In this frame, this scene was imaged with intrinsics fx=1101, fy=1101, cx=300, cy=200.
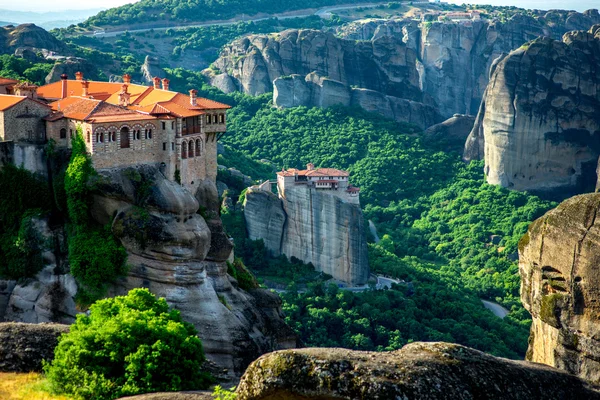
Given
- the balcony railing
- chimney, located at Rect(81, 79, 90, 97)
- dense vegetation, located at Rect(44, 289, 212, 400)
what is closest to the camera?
dense vegetation, located at Rect(44, 289, 212, 400)

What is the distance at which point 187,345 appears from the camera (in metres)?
29.9

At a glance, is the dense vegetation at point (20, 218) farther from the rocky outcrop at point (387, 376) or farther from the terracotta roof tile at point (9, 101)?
the rocky outcrop at point (387, 376)

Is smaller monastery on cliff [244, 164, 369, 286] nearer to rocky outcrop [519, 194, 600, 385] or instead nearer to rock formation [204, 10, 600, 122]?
rock formation [204, 10, 600, 122]

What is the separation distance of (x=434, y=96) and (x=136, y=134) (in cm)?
10527

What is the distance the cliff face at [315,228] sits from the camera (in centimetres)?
7581

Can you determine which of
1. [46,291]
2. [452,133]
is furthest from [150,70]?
[46,291]

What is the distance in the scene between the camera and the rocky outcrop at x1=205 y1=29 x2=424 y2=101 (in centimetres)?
12331

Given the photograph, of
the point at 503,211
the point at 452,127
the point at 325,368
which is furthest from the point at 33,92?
the point at 452,127

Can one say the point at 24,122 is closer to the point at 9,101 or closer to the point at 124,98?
the point at 9,101

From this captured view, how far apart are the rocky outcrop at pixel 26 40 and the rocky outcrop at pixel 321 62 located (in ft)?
89.6

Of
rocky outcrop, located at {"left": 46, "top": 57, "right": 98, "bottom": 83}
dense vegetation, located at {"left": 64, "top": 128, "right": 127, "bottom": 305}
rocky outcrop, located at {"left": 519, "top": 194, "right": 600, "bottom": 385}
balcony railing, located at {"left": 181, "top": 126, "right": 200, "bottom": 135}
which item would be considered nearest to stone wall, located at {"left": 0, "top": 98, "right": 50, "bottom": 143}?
dense vegetation, located at {"left": 64, "top": 128, "right": 127, "bottom": 305}

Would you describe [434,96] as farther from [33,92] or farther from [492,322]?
[33,92]

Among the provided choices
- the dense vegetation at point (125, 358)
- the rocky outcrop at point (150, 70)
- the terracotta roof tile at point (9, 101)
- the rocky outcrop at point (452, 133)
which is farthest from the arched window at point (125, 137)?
the rocky outcrop at point (452, 133)

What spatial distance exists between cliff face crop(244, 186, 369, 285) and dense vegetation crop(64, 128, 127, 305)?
3337 centimetres
